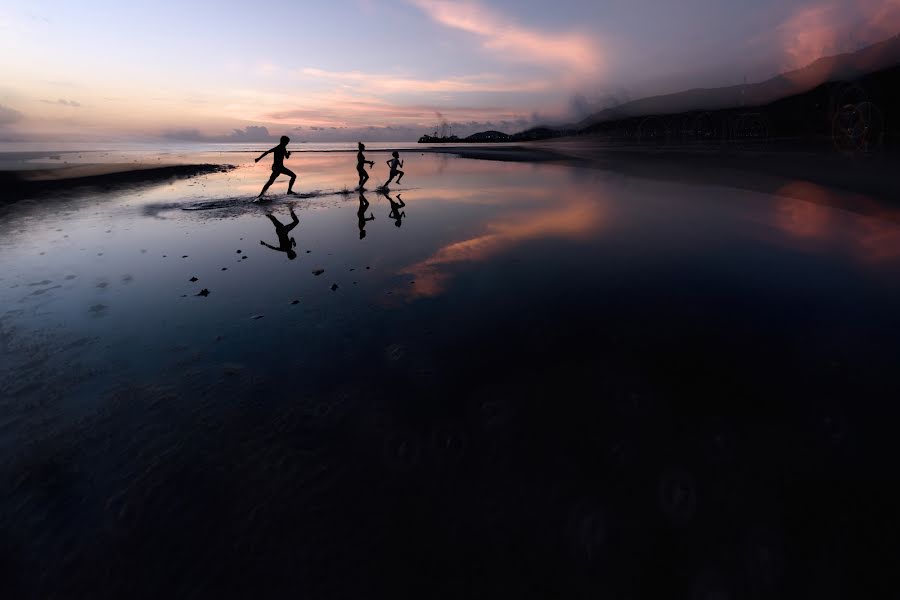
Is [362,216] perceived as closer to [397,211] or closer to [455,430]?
[397,211]

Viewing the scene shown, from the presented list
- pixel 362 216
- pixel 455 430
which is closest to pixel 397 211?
pixel 362 216

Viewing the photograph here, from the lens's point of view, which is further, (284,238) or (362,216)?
(362,216)

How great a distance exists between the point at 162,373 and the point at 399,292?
186 inches

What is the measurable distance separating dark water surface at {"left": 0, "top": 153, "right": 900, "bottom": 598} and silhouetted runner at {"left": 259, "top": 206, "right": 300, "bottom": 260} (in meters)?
2.46

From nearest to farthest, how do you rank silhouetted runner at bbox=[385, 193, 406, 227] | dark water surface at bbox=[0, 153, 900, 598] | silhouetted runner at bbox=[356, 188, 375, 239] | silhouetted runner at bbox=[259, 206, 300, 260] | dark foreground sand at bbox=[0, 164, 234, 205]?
dark water surface at bbox=[0, 153, 900, 598]
silhouetted runner at bbox=[259, 206, 300, 260]
silhouetted runner at bbox=[356, 188, 375, 239]
silhouetted runner at bbox=[385, 193, 406, 227]
dark foreground sand at bbox=[0, 164, 234, 205]

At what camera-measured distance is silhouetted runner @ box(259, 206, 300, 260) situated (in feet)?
42.6

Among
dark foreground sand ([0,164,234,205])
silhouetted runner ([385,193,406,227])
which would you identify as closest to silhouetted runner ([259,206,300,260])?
silhouetted runner ([385,193,406,227])

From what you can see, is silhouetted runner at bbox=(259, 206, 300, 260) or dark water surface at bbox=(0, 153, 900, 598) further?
silhouetted runner at bbox=(259, 206, 300, 260)

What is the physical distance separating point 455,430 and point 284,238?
40.2 ft

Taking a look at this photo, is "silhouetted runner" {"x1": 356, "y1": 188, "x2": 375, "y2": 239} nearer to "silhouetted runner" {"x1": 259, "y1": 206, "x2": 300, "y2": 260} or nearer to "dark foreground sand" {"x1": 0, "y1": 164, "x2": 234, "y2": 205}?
"silhouetted runner" {"x1": 259, "y1": 206, "x2": 300, "y2": 260}

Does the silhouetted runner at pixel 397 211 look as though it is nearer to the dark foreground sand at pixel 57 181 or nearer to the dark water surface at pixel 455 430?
the dark water surface at pixel 455 430

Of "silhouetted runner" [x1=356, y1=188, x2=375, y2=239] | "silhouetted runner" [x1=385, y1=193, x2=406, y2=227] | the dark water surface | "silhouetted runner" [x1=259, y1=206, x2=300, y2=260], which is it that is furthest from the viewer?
"silhouetted runner" [x1=385, y1=193, x2=406, y2=227]

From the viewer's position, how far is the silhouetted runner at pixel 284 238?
42.6ft

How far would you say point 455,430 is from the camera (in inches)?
191
